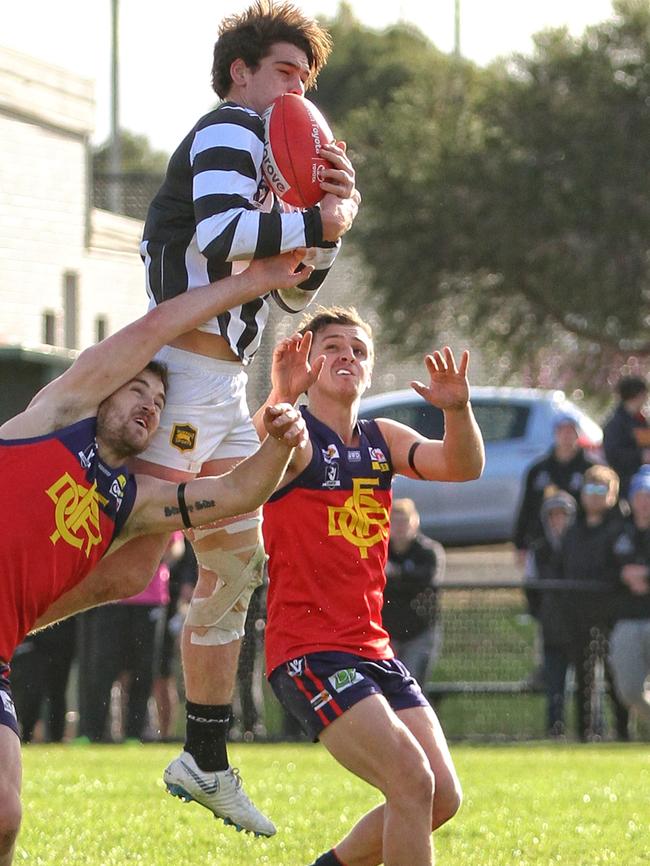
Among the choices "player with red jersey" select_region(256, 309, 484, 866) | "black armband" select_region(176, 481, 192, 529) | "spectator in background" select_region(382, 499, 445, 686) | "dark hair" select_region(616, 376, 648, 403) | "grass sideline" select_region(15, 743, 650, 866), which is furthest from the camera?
"dark hair" select_region(616, 376, 648, 403)

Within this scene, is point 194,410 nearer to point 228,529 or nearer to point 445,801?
point 228,529

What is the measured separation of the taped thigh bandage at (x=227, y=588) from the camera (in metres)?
6.08

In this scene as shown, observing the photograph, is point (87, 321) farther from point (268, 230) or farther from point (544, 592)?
point (268, 230)

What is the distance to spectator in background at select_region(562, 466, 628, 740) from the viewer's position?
12.2m

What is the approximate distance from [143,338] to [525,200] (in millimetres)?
22641

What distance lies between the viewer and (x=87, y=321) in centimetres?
2091

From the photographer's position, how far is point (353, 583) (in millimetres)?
5883

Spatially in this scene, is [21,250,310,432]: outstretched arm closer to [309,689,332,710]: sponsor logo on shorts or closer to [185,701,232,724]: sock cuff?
[309,689,332,710]: sponsor logo on shorts

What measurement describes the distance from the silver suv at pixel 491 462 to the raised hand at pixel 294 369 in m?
12.7

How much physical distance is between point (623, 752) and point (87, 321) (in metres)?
11.0

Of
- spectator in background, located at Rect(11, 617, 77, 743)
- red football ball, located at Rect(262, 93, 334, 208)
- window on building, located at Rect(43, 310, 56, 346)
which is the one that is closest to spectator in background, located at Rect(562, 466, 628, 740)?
spectator in background, located at Rect(11, 617, 77, 743)

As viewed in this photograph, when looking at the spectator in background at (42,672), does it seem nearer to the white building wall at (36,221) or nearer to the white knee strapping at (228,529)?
the white knee strapping at (228,529)

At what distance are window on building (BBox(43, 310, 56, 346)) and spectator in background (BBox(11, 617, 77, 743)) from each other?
7.99 metres

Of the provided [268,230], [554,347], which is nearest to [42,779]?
[268,230]
